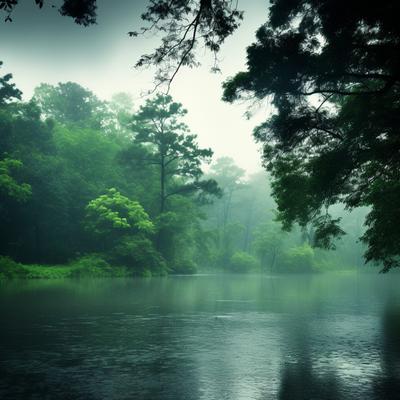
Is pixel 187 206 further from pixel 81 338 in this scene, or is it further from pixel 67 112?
pixel 81 338

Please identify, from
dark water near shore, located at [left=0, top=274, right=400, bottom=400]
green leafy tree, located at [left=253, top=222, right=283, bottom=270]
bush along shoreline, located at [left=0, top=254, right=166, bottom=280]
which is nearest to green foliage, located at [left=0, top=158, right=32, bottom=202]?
bush along shoreline, located at [left=0, top=254, right=166, bottom=280]

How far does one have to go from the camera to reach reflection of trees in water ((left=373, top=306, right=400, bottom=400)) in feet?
25.0

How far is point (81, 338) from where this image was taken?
40.4 ft

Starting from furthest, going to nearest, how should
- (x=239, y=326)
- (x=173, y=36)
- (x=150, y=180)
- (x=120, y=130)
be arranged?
(x=120, y=130)
(x=150, y=180)
(x=239, y=326)
(x=173, y=36)

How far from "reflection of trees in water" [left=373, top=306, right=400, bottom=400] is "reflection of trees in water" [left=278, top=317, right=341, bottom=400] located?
2.36ft

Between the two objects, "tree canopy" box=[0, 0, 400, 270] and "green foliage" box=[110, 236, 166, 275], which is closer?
"tree canopy" box=[0, 0, 400, 270]

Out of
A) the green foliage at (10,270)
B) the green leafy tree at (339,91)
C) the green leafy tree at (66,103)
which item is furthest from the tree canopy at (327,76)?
the green leafy tree at (66,103)

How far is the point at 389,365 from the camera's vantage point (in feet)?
31.4

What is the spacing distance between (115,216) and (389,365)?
39.0 meters

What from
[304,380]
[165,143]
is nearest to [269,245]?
[165,143]

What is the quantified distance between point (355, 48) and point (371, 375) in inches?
351

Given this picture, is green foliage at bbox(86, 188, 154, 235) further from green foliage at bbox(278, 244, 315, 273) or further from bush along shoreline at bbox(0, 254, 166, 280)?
green foliage at bbox(278, 244, 315, 273)

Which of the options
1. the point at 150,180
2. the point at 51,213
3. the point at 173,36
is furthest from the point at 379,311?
the point at 150,180

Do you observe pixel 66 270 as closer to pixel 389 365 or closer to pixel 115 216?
pixel 115 216
